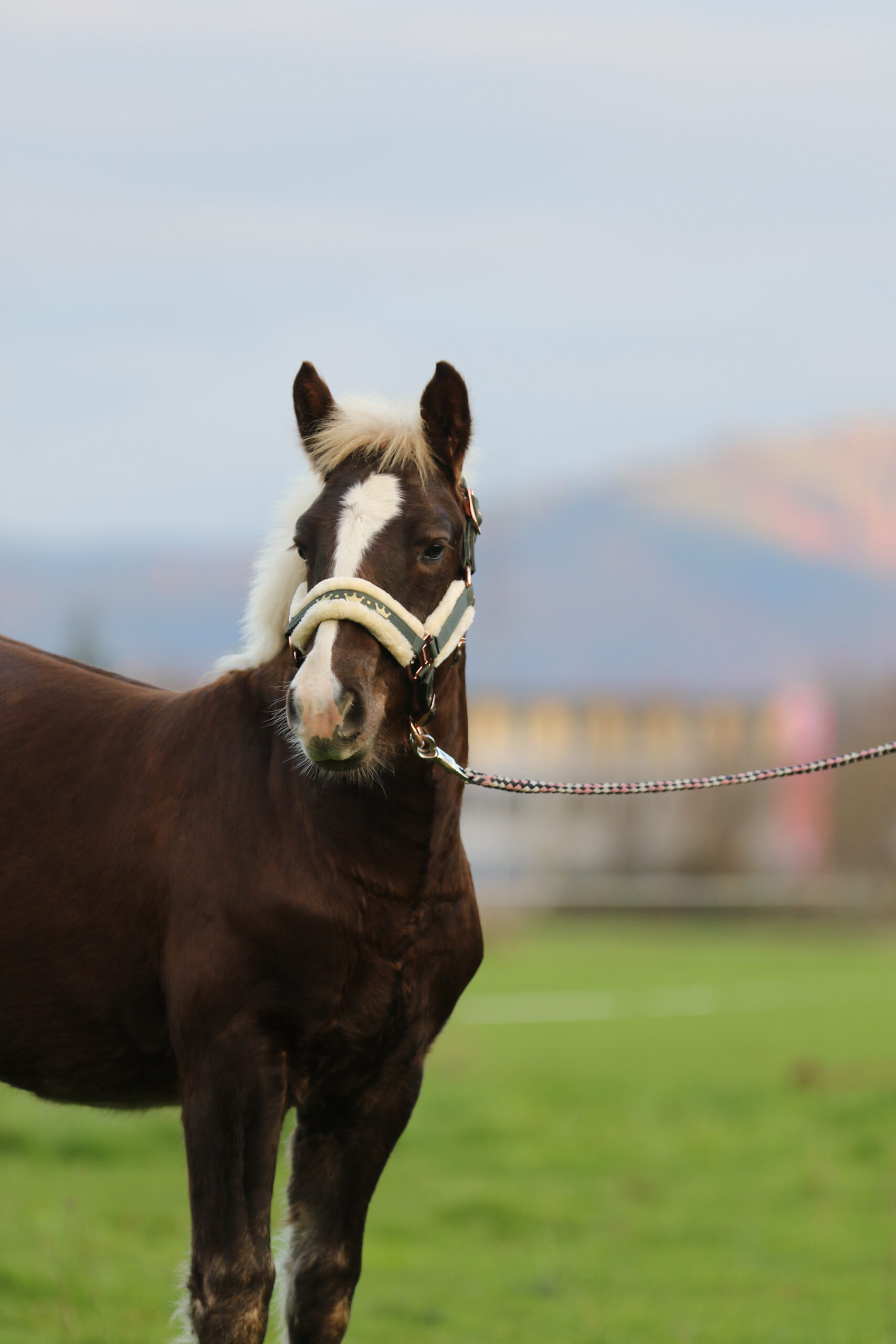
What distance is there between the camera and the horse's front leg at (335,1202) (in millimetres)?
4508

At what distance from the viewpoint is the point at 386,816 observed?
4363 millimetres

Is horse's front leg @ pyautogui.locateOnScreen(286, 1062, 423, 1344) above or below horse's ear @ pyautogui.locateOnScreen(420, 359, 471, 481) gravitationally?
below

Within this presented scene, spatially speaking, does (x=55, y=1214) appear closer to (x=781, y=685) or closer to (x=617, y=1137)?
(x=617, y=1137)

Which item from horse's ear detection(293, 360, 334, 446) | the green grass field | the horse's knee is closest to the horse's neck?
horse's ear detection(293, 360, 334, 446)

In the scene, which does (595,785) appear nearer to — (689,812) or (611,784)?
(611,784)

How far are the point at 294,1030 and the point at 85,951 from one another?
70 cm

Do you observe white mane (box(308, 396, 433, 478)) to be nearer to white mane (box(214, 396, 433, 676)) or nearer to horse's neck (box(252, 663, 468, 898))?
white mane (box(214, 396, 433, 676))

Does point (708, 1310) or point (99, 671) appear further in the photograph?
point (708, 1310)

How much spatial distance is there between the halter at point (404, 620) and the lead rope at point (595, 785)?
0.08 meters

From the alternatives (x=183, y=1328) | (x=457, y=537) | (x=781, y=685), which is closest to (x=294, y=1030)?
(x=183, y=1328)

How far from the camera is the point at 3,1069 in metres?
4.62

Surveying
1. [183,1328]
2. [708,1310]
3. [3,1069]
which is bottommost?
[708,1310]

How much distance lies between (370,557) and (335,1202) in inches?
75.8

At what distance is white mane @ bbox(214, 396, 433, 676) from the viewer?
4387mm
